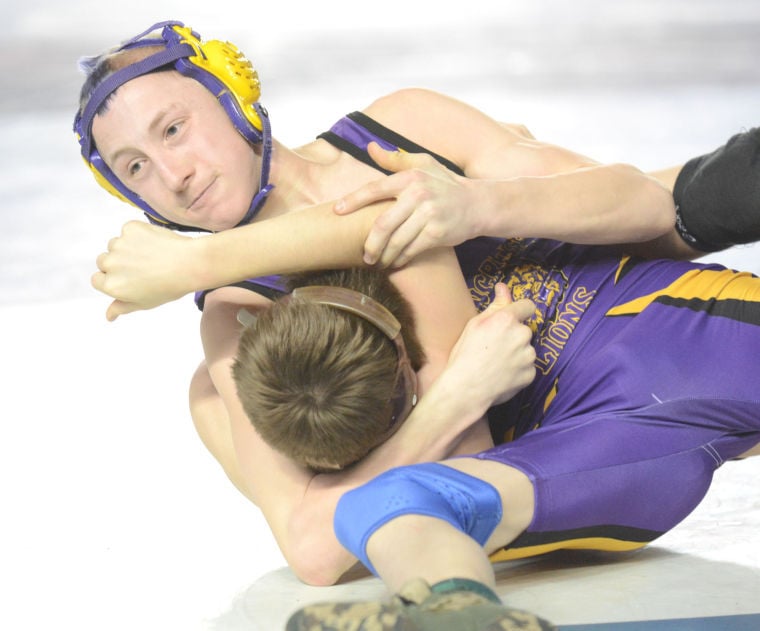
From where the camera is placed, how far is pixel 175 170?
7.32 feet

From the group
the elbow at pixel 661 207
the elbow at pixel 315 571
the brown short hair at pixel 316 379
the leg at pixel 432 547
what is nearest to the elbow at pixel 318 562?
the elbow at pixel 315 571

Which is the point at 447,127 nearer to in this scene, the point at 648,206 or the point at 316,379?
the point at 648,206

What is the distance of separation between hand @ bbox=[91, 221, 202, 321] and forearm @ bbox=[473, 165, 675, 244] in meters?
0.53

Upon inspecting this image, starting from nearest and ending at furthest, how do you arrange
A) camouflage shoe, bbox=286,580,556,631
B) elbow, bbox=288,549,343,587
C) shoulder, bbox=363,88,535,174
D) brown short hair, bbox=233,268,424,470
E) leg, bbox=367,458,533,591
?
camouflage shoe, bbox=286,580,556,631, leg, bbox=367,458,533,591, brown short hair, bbox=233,268,424,470, elbow, bbox=288,549,343,587, shoulder, bbox=363,88,535,174

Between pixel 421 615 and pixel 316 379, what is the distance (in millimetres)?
505

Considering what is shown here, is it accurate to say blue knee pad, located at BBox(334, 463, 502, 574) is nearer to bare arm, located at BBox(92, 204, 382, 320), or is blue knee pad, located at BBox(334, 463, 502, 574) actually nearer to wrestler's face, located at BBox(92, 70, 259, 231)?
bare arm, located at BBox(92, 204, 382, 320)

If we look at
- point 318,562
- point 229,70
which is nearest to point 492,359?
point 318,562

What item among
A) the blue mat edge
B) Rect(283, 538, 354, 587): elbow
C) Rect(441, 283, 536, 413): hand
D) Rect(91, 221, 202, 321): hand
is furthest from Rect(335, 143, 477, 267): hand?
the blue mat edge

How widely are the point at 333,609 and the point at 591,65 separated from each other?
5.47 meters

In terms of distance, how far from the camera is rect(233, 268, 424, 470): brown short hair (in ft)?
5.99

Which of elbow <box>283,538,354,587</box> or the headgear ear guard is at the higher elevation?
the headgear ear guard

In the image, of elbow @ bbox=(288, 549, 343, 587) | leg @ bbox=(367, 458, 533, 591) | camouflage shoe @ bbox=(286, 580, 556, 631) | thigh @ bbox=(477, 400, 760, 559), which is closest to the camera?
camouflage shoe @ bbox=(286, 580, 556, 631)

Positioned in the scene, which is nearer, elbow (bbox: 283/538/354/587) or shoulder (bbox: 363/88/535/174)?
elbow (bbox: 283/538/354/587)

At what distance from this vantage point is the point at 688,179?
99.1 inches
